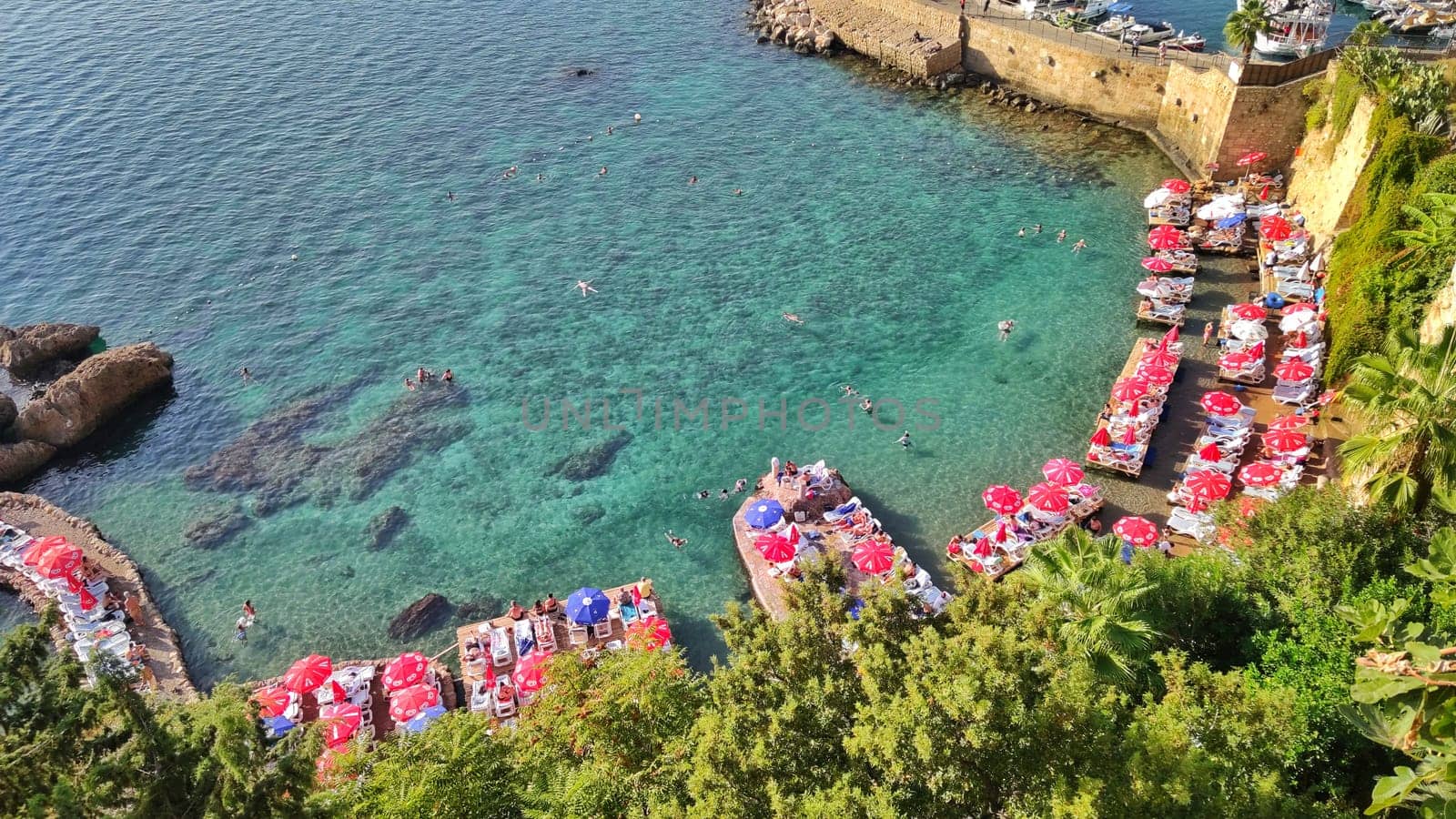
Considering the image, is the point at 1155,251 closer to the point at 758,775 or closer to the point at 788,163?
the point at 788,163

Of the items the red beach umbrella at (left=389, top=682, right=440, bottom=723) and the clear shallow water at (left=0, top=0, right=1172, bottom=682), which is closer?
the red beach umbrella at (left=389, top=682, right=440, bottom=723)

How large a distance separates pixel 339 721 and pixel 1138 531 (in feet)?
80.8

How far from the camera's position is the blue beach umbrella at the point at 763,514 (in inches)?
1187

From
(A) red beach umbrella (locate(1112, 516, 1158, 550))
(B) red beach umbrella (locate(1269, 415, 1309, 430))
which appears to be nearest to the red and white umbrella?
(A) red beach umbrella (locate(1112, 516, 1158, 550))

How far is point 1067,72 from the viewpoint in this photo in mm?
53312

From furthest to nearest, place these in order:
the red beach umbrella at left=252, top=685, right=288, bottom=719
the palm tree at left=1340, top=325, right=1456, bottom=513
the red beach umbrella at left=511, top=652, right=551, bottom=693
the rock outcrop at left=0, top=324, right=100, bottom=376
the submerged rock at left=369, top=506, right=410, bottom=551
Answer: the rock outcrop at left=0, top=324, right=100, bottom=376, the submerged rock at left=369, top=506, right=410, bottom=551, the red beach umbrella at left=511, top=652, right=551, bottom=693, the red beach umbrella at left=252, top=685, right=288, bottom=719, the palm tree at left=1340, top=325, right=1456, bottom=513

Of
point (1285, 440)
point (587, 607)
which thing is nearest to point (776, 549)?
point (587, 607)

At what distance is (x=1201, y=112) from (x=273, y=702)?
49400 millimetres

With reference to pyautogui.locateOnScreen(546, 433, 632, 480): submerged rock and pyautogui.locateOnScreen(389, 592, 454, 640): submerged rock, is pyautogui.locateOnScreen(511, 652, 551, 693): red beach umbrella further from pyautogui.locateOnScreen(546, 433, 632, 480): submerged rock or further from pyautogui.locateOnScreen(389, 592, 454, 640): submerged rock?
pyautogui.locateOnScreen(546, 433, 632, 480): submerged rock

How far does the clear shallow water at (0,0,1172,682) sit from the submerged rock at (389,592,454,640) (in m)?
0.47

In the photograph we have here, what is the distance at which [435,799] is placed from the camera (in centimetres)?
1680

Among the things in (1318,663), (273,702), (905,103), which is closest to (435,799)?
(273,702)

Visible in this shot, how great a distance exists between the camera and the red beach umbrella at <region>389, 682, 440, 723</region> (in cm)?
2580

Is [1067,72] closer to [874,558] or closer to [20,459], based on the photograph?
[874,558]
